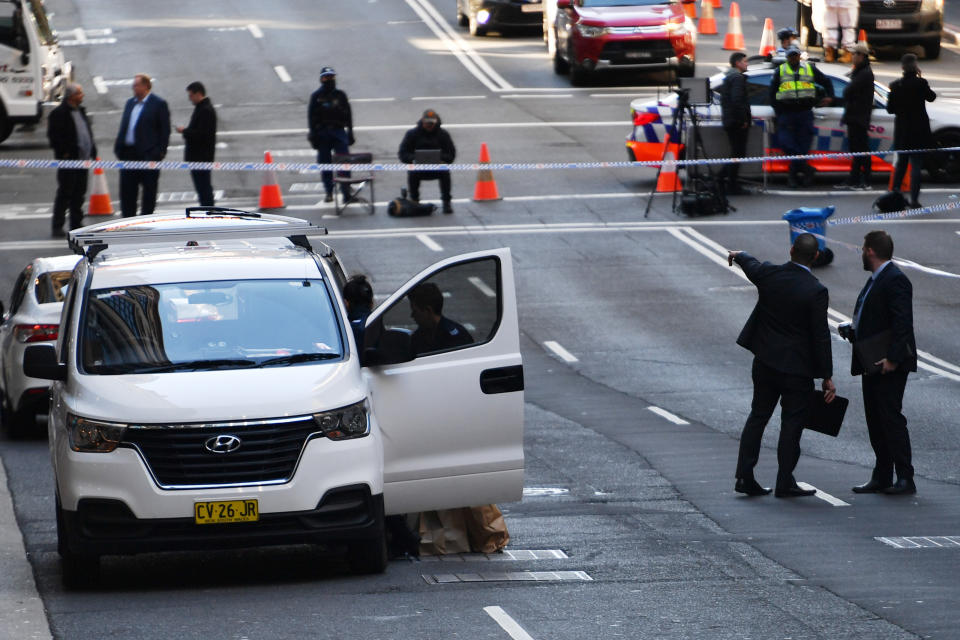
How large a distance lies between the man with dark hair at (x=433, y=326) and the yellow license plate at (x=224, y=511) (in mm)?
1485

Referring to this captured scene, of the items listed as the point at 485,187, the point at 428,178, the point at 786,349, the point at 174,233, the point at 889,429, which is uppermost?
the point at 174,233

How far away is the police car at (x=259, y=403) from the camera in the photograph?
8578mm

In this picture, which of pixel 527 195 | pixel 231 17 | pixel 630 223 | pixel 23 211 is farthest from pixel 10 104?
pixel 231 17

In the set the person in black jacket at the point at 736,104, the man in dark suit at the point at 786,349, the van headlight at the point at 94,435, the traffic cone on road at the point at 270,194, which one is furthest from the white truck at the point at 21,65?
the van headlight at the point at 94,435

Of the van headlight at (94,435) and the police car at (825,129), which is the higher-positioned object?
the van headlight at (94,435)

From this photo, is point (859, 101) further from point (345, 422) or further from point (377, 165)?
point (345, 422)

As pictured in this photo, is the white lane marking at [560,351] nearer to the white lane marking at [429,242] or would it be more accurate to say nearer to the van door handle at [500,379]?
the white lane marking at [429,242]

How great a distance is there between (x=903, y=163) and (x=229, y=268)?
15.6 m

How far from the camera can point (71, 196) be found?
74.6ft

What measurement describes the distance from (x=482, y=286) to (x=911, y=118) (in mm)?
15138

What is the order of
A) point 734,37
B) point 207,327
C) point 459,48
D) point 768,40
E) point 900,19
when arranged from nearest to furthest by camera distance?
point 207,327, point 900,19, point 768,40, point 734,37, point 459,48

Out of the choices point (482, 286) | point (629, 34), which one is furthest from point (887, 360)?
point (629, 34)

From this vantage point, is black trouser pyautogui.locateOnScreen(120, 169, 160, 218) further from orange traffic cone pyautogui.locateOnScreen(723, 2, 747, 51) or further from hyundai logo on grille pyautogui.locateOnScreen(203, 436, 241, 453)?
orange traffic cone pyautogui.locateOnScreen(723, 2, 747, 51)

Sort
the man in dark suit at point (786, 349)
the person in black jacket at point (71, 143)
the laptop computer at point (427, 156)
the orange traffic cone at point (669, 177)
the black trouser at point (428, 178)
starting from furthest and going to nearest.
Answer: the orange traffic cone at point (669, 177)
the black trouser at point (428, 178)
the laptop computer at point (427, 156)
the person in black jacket at point (71, 143)
the man in dark suit at point (786, 349)
